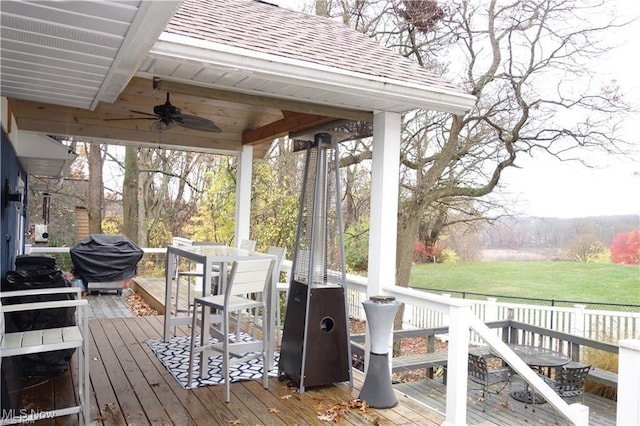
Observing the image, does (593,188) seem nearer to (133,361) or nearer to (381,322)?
(381,322)

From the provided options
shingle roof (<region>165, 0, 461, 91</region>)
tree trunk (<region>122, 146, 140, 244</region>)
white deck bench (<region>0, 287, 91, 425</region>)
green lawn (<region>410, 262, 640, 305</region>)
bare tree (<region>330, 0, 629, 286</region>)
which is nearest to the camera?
white deck bench (<region>0, 287, 91, 425</region>)

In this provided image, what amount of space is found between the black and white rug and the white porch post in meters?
1.92

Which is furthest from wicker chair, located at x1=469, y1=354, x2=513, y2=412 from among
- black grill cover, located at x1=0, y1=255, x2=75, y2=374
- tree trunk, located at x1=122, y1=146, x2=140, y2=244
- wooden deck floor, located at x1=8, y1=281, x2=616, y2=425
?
tree trunk, located at x1=122, y1=146, x2=140, y2=244

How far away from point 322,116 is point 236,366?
2.28 meters

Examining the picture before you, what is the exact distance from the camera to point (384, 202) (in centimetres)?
383

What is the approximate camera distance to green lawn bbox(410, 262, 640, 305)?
12.0 m

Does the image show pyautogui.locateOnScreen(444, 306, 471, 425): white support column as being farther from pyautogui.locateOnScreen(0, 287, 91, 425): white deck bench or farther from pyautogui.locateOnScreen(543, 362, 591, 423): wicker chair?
pyautogui.locateOnScreen(543, 362, 591, 423): wicker chair

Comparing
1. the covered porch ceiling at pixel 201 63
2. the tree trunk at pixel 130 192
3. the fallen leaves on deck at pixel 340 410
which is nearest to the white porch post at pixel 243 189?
the covered porch ceiling at pixel 201 63

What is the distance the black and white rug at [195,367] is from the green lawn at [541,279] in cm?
895

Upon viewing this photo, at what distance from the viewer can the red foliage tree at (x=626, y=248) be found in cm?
1148

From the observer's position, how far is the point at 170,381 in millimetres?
3746

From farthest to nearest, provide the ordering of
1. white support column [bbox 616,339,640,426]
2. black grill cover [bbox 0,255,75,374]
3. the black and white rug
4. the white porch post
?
1. the white porch post
2. the black and white rug
3. black grill cover [bbox 0,255,75,374]
4. white support column [bbox 616,339,640,426]

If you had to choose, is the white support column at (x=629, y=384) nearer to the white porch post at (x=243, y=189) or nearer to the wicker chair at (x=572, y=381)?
the wicker chair at (x=572, y=381)

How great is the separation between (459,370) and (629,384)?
99cm
